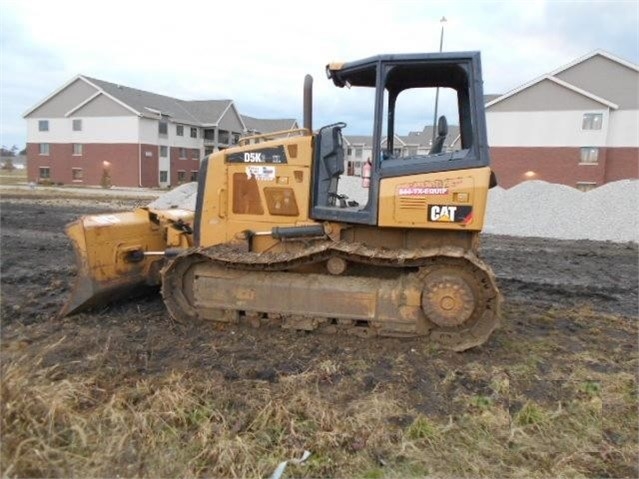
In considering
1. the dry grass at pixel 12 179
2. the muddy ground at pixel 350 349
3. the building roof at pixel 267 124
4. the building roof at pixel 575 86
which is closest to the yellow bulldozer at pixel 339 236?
the muddy ground at pixel 350 349

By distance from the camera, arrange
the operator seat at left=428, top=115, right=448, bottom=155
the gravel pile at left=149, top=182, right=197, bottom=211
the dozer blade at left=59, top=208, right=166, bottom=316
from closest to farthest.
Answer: the operator seat at left=428, top=115, right=448, bottom=155
the dozer blade at left=59, top=208, right=166, bottom=316
the gravel pile at left=149, top=182, right=197, bottom=211

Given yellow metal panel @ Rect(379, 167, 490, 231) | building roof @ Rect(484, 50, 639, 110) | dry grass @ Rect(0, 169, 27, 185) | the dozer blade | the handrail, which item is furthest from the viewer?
dry grass @ Rect(0, 169, 27, 185)

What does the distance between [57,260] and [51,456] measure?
7029mm

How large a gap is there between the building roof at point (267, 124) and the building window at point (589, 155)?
34923 millimetres

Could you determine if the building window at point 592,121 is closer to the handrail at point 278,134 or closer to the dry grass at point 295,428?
the handrail at point 278,134

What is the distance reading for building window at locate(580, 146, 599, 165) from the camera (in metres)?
36.4

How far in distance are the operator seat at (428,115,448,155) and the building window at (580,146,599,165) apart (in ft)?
118

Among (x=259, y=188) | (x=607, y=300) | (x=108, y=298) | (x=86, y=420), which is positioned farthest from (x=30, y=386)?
(x=607, y=300)

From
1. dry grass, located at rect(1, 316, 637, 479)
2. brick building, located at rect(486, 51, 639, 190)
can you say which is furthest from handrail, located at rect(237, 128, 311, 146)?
brick building, located at rect(486, 51, 639, 190)

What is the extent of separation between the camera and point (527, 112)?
37406mm

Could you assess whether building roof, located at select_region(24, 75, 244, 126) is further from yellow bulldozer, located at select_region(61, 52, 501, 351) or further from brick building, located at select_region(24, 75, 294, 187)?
yellow bulldozer, located at select_region(61, 52, 501, 351)

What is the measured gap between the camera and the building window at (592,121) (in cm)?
3588

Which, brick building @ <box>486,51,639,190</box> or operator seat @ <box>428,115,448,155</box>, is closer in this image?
operator seat @ <box>428,115,448,155</box>

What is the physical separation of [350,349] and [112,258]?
3061 mm
